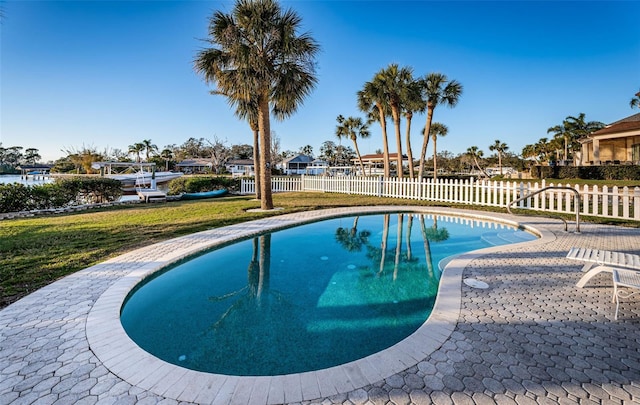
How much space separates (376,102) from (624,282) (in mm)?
19948

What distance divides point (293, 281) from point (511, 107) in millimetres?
26646

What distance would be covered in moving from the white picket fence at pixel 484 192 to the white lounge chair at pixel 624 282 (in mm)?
5944

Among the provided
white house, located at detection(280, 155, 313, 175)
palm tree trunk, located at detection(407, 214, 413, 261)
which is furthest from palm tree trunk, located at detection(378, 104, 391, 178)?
white house, located at detection(280, 155, 313, 175)

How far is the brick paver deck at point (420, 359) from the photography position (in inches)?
79.1

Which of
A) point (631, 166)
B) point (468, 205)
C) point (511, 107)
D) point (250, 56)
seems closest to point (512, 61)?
point (511, 107)

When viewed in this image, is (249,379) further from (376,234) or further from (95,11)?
(95,11)

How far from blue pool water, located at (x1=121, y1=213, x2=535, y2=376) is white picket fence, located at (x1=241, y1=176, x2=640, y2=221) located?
11.6 feet

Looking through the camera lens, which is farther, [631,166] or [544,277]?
[631,166]

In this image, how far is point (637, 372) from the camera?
2.20 meters

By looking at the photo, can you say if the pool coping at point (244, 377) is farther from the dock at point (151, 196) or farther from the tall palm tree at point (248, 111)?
the dock at point (151, 196)

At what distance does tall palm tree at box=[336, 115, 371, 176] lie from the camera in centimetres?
3488

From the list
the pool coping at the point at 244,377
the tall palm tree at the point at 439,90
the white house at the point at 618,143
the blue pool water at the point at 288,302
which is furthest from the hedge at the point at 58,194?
the white house at the point at 618,143

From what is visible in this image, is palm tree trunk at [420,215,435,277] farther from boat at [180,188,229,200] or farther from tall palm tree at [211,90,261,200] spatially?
boat at [180,188,229,200]

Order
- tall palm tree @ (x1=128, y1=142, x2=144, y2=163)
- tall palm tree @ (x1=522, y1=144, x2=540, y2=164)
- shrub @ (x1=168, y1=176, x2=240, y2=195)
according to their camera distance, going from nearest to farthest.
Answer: shrub @ (x1=168, y1=176, x2=240, y2=195)
tall palm tree @ (x1=522, y1=144, x2=540, y2=164)
tall palm tree @ (x1=128, y1=142, x2=144, y2=163)
